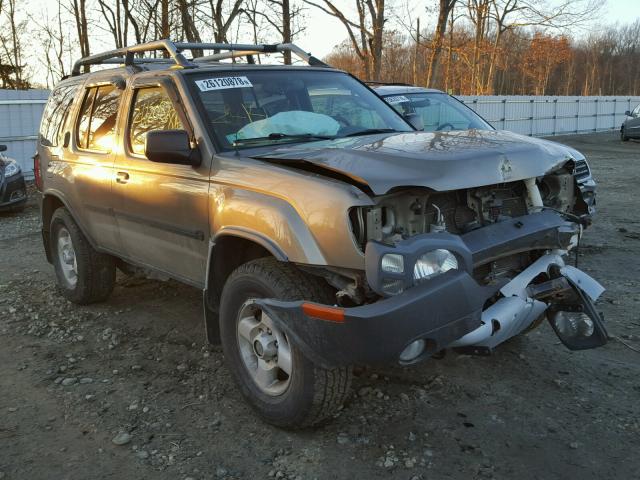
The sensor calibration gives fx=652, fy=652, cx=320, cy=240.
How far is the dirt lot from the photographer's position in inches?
126

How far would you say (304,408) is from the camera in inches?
131

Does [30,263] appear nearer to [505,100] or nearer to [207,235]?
[207,235]

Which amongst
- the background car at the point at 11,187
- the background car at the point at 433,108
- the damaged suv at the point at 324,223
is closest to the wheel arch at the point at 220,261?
the damaged suv at the point at 324,223

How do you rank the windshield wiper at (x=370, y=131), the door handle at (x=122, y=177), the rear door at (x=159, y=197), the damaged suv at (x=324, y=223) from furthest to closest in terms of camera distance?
the door handle at (x=122, y=177), the windshield wiper at (x=370, y=131), the rear door at (x=159, y=197), the damaged suv at (x=324, y=223)

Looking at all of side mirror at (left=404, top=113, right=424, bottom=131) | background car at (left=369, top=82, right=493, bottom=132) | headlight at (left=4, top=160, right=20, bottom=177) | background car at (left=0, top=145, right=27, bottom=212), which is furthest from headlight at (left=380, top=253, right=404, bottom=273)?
headlight at (left=4, top=160, right=20, bottom=177)

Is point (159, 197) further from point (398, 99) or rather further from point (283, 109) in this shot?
point (398, 99)

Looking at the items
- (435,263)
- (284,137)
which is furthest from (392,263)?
(284,137)

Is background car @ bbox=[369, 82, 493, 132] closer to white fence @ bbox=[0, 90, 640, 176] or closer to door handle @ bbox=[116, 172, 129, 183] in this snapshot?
door handle @ bbox=[116, 172, 129, 183]

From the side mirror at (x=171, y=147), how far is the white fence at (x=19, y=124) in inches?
501

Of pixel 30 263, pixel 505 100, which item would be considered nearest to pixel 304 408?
pixel 30 263

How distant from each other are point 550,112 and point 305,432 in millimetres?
28523

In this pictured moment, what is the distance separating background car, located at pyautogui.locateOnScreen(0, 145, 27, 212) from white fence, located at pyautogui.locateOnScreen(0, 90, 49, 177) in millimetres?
3801

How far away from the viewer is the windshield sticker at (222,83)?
4199 mm

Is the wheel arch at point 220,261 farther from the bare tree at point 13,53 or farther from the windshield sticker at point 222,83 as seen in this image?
the bare tree at point 13,53
